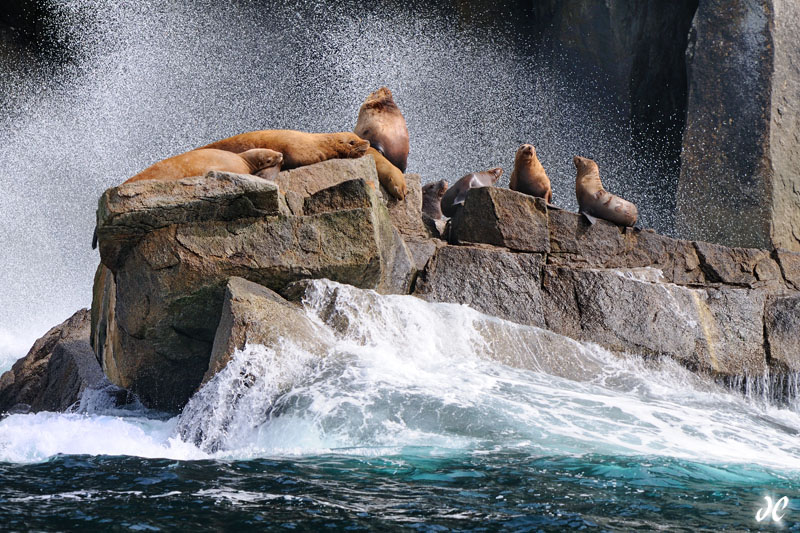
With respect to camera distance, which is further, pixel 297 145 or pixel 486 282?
pixel 297 145

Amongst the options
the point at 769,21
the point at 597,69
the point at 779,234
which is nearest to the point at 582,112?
the point at 597,69

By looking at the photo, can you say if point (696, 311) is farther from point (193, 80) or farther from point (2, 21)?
point (2, 21)

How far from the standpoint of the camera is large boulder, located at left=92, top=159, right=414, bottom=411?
5.01 metres

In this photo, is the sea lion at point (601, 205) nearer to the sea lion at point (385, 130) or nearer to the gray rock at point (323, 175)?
the sea lion at point (385, 130)

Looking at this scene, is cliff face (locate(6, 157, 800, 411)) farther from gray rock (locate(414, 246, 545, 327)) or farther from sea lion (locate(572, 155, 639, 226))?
sea lion (locate(572, 155, 639, 226))

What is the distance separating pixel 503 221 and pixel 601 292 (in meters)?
1.07

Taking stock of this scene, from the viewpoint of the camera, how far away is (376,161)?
7156mm

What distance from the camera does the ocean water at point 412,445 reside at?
8.35ft

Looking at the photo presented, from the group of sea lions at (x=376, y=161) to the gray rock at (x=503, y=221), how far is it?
38cm

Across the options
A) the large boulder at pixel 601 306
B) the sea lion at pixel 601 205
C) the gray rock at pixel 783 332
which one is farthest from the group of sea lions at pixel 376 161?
the gray rock at pixel 783 332

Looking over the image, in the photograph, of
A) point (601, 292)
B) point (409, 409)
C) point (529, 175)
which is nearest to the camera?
point (409, 409)

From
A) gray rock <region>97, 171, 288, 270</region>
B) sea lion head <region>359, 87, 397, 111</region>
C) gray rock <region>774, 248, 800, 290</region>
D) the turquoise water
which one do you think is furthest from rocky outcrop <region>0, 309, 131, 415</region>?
gray rock <region>774, 248, 800, 290</region>

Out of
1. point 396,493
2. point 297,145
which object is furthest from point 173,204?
point 396,493

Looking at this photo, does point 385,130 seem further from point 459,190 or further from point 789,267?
point 789,267
